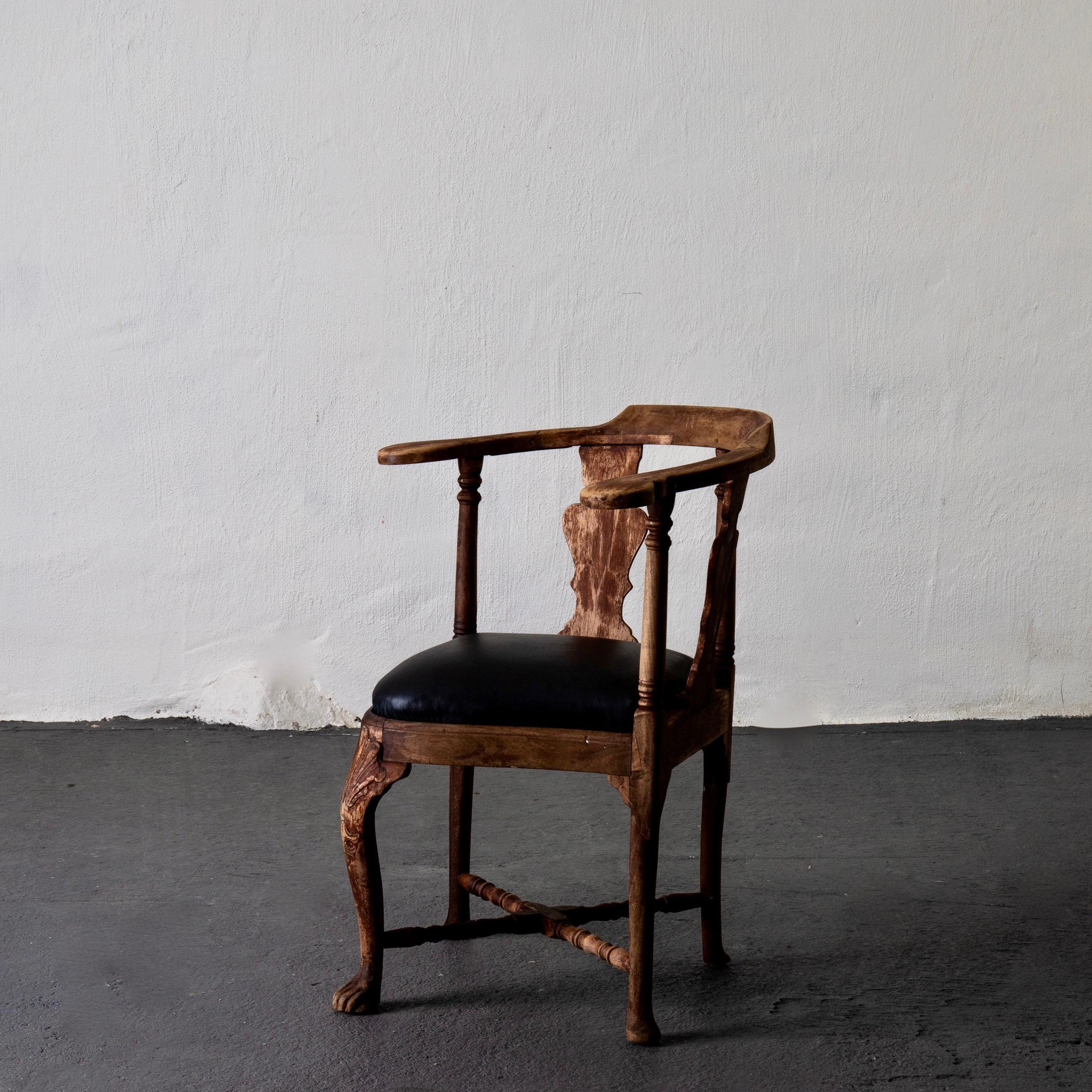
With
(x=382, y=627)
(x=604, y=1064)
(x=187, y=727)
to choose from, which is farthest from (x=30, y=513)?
(x=604, y=1064)

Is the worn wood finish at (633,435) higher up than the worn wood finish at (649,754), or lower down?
higher up

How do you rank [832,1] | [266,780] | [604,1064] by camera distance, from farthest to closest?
[832,1] < [266,780] < [604,1064]

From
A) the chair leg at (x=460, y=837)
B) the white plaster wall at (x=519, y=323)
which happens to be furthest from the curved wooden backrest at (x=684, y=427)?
the white plaster wall at (x=519, y=323)

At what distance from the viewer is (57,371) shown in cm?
357

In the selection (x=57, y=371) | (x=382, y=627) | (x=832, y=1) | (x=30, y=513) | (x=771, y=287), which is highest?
(x=832, y=1)

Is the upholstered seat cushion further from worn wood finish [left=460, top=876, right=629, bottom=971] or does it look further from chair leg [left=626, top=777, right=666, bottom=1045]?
worn wood finish [left=460, top=876, right=629, bottom=971]

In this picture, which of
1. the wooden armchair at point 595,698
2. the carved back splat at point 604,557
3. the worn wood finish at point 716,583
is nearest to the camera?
the wooden armchair at point 595,698

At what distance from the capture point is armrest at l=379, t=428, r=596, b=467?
6.97 ft

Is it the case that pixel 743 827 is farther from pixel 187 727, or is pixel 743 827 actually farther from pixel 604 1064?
pixel 187 727

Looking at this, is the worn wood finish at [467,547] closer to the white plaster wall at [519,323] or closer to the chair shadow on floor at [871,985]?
the chair shadow on floor at [871,985]

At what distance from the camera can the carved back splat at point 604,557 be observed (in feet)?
7.17

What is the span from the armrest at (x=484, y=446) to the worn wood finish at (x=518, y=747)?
47 centimetres

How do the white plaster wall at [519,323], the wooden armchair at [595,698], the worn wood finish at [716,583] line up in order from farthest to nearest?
the white plaster wall at [519,323]
the worn wood finish at [716,583]
the wooden armchair at [595,698]

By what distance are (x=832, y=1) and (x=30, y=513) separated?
8.58 ft
